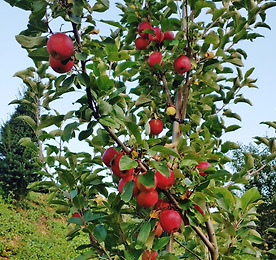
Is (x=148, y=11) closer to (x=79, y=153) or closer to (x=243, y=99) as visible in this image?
(x=243, y=99)

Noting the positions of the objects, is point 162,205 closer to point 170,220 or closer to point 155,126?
point 170,220

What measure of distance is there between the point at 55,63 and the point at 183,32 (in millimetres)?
1008

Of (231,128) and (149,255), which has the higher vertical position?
(231,128)

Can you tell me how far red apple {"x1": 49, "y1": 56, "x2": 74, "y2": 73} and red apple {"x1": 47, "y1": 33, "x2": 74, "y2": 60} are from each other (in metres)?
0.03

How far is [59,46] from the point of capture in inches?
44.4

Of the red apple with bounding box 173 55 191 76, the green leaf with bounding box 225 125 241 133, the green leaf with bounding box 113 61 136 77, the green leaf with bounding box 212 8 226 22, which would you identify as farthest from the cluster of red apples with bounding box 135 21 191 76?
the green leaf with bounding box 113 61 136 77

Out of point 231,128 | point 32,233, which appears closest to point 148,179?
point 231,128

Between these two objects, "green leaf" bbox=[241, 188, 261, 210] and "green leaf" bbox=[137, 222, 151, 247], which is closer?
"green leaf" bbox=[137, 222, 151, 247]

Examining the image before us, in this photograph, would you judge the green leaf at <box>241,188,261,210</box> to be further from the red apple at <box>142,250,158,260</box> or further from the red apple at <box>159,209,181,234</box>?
the red apple at <box>142,250,158,260</box>

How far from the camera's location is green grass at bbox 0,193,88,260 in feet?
20.9

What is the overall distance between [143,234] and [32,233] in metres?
7.25

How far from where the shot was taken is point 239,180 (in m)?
1.73

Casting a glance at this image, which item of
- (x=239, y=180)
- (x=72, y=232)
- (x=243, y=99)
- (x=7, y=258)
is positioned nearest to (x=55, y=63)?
(x=72, y=232)

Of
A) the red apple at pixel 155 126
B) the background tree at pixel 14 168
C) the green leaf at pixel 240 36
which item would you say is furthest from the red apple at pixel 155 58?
the background tree at pixel 14 168
